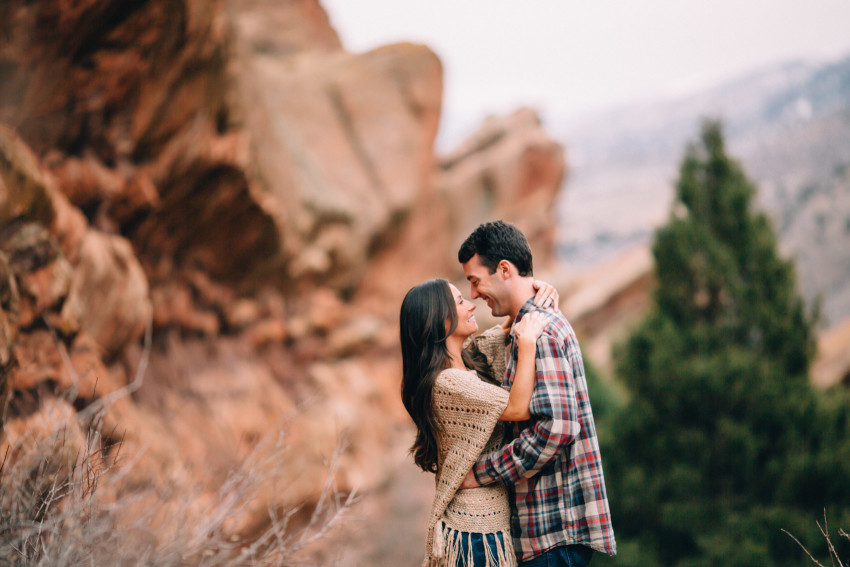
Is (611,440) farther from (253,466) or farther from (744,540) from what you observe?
(253,466)

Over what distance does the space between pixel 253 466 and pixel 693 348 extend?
4.83 m

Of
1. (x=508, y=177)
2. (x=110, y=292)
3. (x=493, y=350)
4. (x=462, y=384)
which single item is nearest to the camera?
(x=462, y=384)

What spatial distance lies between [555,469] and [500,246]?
37.0 inches

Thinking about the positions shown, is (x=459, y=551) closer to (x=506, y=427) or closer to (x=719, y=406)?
(x=506, y=427)

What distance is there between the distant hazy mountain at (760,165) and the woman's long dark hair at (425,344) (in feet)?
17.4

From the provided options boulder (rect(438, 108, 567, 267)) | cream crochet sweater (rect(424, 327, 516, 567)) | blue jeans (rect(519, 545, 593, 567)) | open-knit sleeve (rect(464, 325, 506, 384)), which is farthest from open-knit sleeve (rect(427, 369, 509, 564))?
boulder (rect(438, 108, 567, 267))

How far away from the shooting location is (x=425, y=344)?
2646mm

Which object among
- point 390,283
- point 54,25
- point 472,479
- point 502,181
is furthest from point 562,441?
point 502,181

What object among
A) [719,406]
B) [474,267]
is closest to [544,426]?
[474,267]

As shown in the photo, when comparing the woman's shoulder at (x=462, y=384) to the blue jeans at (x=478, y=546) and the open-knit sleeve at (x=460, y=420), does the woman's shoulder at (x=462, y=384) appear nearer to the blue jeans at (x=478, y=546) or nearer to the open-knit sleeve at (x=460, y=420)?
the open-knit sleeve at (x=460, y=420)

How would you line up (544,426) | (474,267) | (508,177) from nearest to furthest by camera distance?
(544,426), (474,267), (508,177)

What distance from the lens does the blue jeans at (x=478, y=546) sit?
7.94 ft

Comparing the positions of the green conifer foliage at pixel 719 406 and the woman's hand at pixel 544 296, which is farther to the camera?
the green conifer foliage at pixel 719 406

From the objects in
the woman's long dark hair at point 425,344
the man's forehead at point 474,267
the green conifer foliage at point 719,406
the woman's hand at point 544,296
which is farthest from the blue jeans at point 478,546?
the green conifer foliage at point 719,406
